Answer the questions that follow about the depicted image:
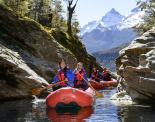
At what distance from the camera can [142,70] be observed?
70.6 ft

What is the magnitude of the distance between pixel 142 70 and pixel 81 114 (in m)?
4.29

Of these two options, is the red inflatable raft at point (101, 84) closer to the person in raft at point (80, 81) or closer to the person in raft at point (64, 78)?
the person in raft at point (80, 81)

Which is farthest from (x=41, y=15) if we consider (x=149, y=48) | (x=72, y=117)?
(x=72, y=117)

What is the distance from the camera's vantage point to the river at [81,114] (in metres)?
17.8

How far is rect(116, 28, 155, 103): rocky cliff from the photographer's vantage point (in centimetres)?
2108

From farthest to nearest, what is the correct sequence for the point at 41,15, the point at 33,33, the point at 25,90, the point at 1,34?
the point at 41,15
the point at 33,33
the point at 1,34
the point at 25,90

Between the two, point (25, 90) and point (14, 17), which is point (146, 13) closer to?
point (14, 17)

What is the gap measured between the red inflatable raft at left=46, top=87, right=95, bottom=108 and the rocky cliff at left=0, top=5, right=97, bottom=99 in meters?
5.73

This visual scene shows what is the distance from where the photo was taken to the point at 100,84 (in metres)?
40.2

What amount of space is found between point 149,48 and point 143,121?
7463mm

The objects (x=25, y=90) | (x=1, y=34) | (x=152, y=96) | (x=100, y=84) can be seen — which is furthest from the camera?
(x=100, y=84)

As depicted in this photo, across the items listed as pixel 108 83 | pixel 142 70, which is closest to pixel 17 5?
pixel 108 83

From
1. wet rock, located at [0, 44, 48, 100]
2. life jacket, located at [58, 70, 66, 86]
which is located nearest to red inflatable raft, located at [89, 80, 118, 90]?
wet rock, located at [0, 44, 48, 100]

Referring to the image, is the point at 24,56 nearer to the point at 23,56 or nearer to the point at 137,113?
the point at 23,56
